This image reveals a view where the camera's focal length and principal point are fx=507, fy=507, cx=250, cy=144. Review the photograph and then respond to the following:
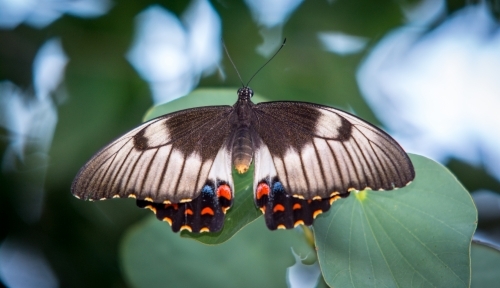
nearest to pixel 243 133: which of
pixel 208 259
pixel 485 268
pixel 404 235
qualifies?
pixel 208 259

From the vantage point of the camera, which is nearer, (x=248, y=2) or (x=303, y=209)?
(x=303, y=209)

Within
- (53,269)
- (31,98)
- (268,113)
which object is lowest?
(53,269)

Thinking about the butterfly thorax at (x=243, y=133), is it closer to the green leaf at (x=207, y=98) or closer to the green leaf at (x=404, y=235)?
the green leaf at (x=207, y=98)

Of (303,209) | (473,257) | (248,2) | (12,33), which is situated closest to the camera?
(303,209)

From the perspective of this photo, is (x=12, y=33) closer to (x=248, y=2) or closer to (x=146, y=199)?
(x=248, y=2)

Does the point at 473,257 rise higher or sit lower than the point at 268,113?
lower

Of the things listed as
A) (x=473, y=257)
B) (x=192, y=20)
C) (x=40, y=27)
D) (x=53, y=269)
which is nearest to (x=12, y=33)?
(x=40, y=27)

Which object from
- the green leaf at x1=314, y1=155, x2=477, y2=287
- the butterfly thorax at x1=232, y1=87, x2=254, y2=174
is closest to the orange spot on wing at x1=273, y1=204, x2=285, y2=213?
the green leaf at x1=314, y1=155, x2=477, y2=287
